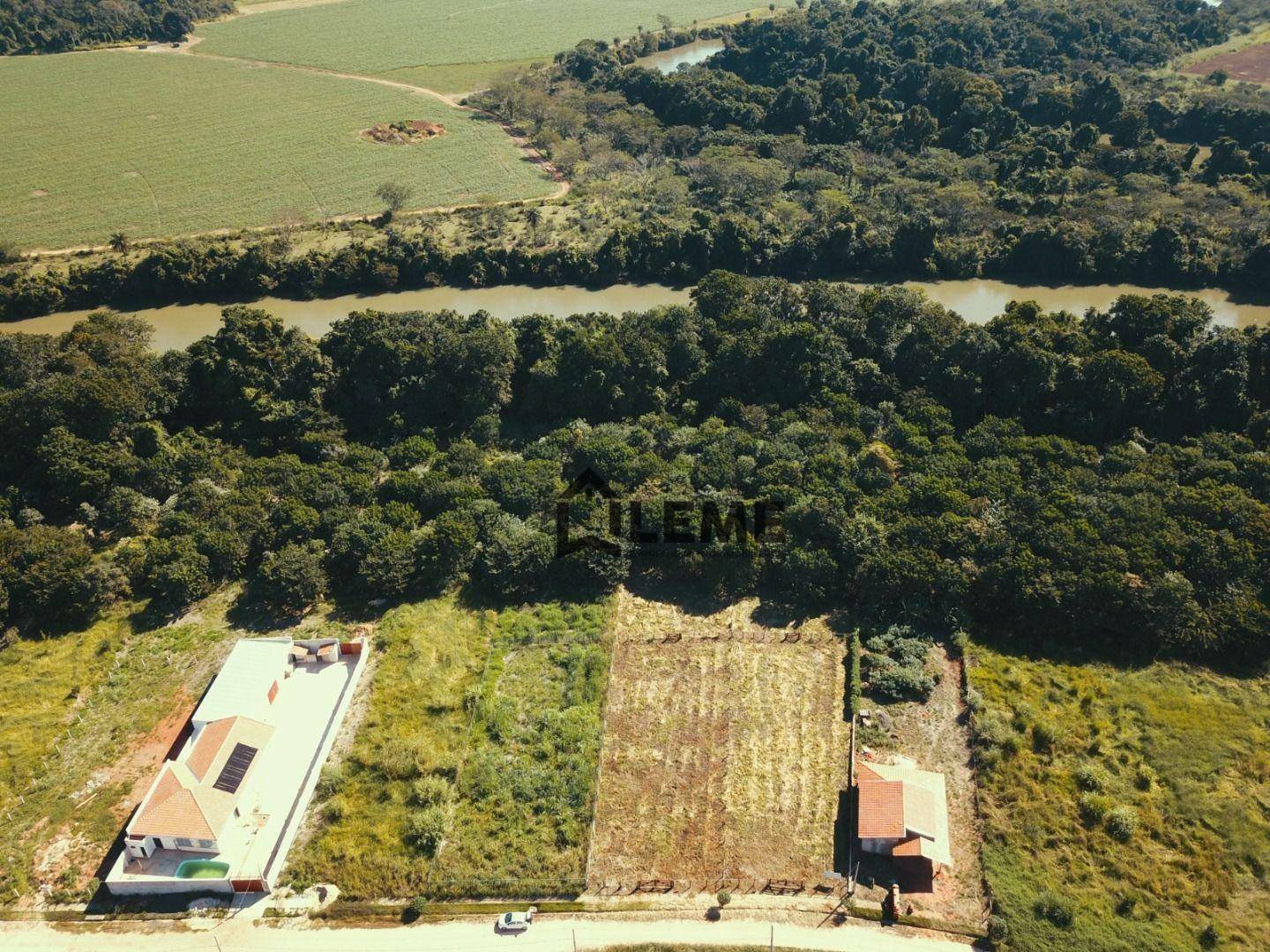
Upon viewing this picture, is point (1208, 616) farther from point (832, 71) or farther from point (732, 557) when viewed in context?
point (832, 71)

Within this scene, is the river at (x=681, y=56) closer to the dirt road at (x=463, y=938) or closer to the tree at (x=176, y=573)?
the tree at (x=176, y=573)

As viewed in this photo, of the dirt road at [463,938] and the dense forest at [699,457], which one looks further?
the dense forest at [699,457]

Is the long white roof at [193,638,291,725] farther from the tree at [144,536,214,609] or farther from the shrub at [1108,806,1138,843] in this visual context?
the shrub at [1108,806,1138,843]

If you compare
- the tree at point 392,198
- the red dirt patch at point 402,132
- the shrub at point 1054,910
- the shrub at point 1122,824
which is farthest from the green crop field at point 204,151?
the shrub at point 1054,910

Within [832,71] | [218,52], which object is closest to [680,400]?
[832,71]

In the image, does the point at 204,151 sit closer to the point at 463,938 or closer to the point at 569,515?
the point at 569,515

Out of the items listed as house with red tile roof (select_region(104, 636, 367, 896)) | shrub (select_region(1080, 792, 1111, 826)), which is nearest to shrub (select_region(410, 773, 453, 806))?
house with red tile roof (select_region(104, 636, 367, 896))
